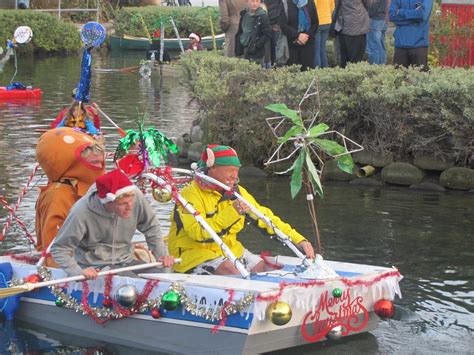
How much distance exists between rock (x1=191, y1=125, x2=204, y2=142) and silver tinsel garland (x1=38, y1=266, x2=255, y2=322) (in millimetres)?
7746

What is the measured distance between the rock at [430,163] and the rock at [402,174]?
8 centimetres

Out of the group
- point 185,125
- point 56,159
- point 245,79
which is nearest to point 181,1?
point 185,125

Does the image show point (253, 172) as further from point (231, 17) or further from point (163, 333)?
point (163, 333)

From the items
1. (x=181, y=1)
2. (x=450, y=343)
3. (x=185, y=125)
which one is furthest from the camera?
(x=181, y=1)

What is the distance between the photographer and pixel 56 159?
9047 millimetres

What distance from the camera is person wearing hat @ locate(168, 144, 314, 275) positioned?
873cm

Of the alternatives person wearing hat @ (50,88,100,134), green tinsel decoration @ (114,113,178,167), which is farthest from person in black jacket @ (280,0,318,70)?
green tinsel decoration @ (114,113,178,167)

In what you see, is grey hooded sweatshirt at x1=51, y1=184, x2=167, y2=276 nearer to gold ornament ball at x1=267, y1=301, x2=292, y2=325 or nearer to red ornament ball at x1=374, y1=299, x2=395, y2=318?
gold ornament ball at x1=267, y1=301, x2=292, y2=325

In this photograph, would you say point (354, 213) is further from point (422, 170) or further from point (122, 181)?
point (122, 181)

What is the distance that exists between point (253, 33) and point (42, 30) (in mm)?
23197

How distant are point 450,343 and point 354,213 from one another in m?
4.57

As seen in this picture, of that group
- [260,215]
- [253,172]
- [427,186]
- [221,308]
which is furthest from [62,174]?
[427,186]

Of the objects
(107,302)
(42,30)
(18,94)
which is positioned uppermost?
(107,302)

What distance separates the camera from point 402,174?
14328 millimetres
